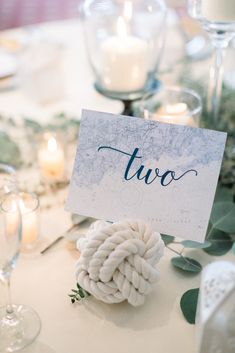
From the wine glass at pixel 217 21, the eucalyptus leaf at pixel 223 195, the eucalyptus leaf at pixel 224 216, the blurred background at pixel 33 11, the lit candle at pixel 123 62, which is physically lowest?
the blurred background at pixel 33 11

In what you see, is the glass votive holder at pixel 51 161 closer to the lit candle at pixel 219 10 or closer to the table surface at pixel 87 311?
the table surface at pixel 87 311

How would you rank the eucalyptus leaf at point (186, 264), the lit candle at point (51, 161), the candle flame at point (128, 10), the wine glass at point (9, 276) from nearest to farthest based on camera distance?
the wine glass at point (9, 276), the eucalyptus leaf at point (186, 264), the lit candle at point (51, 161), the candle flame at point (128, 10)

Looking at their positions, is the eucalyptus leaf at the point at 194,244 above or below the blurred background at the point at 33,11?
above

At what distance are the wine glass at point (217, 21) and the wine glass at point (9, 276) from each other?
539 millimetres

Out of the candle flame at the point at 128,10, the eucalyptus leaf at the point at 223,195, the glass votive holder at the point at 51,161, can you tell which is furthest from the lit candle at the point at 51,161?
the candle flame at the point at 128,10

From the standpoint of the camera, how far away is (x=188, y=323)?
0.86 meters

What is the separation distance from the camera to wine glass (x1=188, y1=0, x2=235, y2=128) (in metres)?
1.10

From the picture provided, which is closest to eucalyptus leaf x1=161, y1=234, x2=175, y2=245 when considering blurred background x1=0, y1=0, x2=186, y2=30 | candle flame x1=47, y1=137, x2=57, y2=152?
candle flame x1=47, y1=137, x2=57, y2=152

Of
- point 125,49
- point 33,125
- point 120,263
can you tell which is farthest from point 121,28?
point 120,263

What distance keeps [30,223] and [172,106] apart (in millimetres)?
373

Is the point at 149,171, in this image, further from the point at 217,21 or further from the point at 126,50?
A: the point at 126,50

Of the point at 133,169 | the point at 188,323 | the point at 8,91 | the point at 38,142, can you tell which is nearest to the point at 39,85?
the point at 8,91

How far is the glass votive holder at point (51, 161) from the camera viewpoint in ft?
3.90

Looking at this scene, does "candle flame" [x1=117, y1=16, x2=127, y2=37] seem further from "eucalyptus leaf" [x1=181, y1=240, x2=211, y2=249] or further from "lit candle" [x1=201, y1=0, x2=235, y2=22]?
"eucalyptus leaf" [x1=181, y1=240, x2=211, y2=249]
